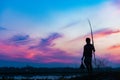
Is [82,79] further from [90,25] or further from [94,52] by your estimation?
[90,25]

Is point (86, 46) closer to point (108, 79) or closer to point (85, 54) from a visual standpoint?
point (85, 54)

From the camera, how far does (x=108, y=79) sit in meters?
21.4

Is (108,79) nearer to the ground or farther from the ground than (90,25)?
nearer to the ground

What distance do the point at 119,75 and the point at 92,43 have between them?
314 cm

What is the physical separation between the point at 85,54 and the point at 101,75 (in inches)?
75.8

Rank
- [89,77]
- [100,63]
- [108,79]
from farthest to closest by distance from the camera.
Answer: [100,63] < [89,77] < [108,79]

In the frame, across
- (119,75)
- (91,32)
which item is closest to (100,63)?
(91,32)

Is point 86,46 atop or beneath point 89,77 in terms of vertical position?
atop

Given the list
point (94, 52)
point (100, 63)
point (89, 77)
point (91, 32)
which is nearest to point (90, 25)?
point (91, 32)

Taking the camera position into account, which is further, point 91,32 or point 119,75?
point 91,32

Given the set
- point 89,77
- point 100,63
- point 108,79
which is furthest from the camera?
point 100,63

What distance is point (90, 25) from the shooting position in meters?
24.3

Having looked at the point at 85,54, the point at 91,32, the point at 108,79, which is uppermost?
the point at 91,32

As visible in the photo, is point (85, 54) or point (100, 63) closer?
point (85, 54)
